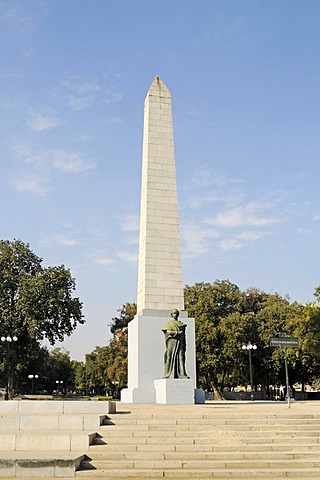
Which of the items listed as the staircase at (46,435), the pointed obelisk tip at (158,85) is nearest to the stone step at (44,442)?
the staircase at (46,435)

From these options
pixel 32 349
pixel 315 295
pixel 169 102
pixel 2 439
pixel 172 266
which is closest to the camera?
pixel 2 439

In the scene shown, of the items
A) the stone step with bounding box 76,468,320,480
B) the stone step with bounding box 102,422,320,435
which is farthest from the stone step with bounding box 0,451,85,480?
the stone step with bounding box 102,422,320,435

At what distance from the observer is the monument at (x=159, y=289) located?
59.9ft

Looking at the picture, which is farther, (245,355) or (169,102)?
(245,355)

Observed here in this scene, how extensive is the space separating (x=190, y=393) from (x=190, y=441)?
282 inches

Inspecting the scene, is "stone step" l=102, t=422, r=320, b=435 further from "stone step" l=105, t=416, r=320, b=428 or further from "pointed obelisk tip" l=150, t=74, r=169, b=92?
"pointed obelisk tip" l=150, t=74, r=169, b=92

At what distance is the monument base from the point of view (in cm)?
1795

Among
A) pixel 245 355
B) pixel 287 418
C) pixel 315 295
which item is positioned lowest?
pixel 287 418

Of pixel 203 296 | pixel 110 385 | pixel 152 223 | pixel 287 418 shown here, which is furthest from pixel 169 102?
pixel 110 385

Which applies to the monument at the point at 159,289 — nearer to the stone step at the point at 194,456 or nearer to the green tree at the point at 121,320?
the stone step at the point at 194,456

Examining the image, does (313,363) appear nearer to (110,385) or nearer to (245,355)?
(245,355)

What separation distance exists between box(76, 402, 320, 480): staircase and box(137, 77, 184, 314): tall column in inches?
326

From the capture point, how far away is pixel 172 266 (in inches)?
840

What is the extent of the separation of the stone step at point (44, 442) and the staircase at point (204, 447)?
0.29m
